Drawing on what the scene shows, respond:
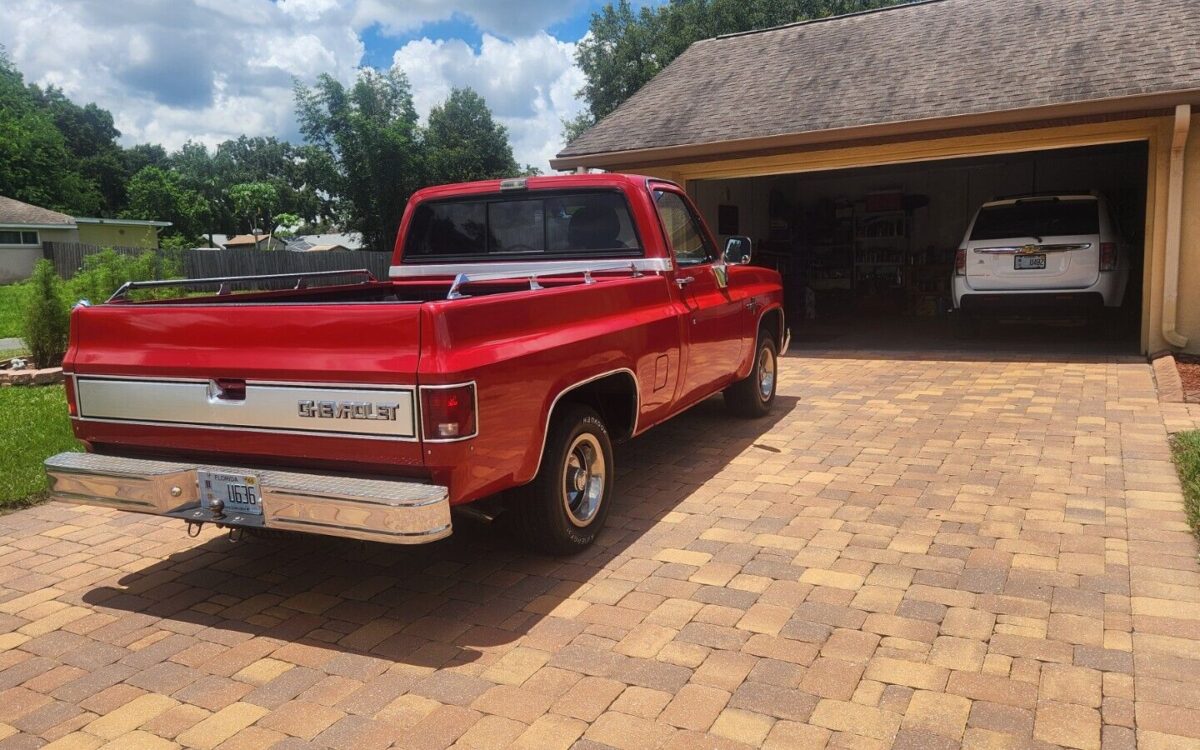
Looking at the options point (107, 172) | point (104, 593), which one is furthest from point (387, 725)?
point (107, 172)

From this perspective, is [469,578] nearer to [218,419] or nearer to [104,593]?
[218,419]

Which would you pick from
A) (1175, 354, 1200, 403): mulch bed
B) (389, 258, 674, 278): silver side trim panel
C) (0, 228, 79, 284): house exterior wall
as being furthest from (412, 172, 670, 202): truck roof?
(0, 228, 79, 284): house exterior wall

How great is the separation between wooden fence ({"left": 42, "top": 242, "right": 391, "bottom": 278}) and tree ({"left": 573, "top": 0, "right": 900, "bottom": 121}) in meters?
14.7

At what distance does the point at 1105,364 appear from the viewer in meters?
9.64

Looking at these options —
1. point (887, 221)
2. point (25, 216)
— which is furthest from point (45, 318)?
point (25, 216)

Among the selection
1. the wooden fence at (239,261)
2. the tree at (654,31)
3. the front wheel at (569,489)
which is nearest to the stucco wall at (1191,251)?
the front wheel at (569,489)

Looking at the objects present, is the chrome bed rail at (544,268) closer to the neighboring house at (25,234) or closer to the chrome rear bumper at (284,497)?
the chrome rear bumper at (284,497)

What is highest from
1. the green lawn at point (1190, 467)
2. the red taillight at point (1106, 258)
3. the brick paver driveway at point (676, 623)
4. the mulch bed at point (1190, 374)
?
the red taillight at point (1106, 258)

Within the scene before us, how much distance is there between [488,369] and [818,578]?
1.86 m

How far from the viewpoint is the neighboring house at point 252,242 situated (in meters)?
67.9

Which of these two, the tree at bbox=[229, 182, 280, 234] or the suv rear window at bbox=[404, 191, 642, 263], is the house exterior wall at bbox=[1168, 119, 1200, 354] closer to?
the suv rear window at bbox=[404, 191, 642, 263]

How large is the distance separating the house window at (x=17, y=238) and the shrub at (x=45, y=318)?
30.1 m

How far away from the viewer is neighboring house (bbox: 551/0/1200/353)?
31.2 feet

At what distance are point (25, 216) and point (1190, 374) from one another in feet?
132
